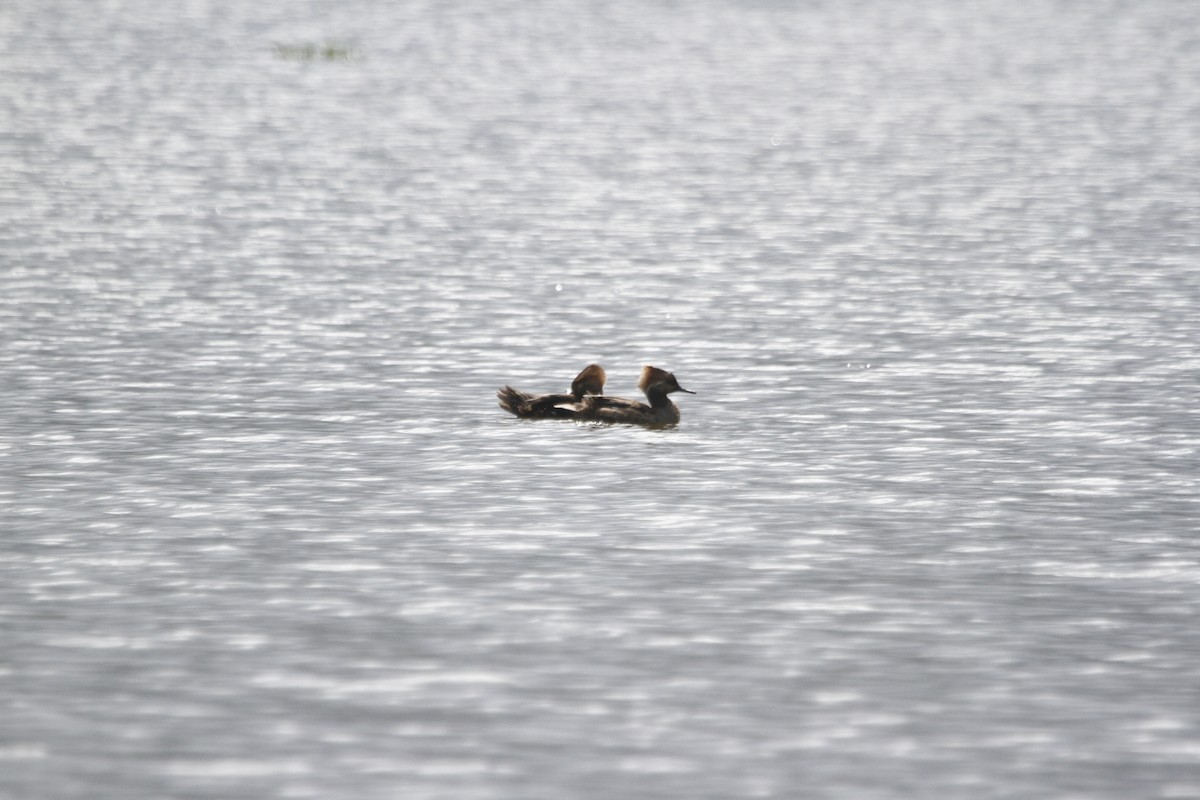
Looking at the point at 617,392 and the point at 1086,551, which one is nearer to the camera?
the point at 1086,551

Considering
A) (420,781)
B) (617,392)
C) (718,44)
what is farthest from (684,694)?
(718,44)

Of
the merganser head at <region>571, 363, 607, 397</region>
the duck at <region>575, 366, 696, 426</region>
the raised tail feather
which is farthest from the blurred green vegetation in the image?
the duck at <region>575, 366, 696, 426</region>

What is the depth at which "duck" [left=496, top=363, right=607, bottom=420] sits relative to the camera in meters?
26.0

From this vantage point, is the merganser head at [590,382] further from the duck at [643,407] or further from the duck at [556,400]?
the duck at [643,407]

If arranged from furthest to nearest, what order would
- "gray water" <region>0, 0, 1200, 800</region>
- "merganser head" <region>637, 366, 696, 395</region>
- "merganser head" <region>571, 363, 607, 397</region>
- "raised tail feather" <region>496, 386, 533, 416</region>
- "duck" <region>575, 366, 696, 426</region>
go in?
"merganser head" <region>571, 363, 607, 397</region> < "raised tail feather" <region>496, 386, 533, 416</region> < "duck" <region>575, 366, 696, 426</region> < "merganser head" <region>637, 366, 696, 395</region> < "gray water" <region>0, 0, 1200, 800</region>

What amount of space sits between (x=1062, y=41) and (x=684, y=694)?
296 feet

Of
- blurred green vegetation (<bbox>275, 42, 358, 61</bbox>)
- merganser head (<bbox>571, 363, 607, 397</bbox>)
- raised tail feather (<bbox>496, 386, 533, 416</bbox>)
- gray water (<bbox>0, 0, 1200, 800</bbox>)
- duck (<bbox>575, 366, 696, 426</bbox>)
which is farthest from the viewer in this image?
blurred green vegetation (<bbox>275, 42, 358, 61</bbox>)

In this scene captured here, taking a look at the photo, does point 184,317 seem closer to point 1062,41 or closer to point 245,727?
point 245,727

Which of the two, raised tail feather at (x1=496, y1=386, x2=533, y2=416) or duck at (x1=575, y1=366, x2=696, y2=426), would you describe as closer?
duck at (x1=575, y1=366, x2=696, y2=426)

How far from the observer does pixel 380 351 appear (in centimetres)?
3083

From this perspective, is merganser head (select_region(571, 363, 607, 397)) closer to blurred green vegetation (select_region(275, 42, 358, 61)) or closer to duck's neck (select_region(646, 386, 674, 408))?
duck's neck (select_region(646, 386, 674, 408))

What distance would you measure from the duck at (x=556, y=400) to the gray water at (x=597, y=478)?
180 millimetres

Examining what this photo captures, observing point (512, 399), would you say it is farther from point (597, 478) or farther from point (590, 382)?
point (597, 478)

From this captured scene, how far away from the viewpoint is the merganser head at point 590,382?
26.3 metres
